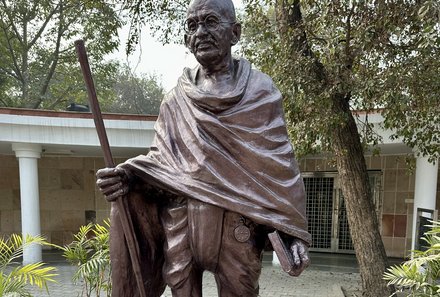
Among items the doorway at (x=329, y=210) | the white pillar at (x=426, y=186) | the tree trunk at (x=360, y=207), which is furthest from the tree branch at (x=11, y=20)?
the white pillar at (x=426, y=186)

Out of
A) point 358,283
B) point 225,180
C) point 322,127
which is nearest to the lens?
point 225,180

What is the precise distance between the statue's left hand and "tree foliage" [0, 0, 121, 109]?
10.4m

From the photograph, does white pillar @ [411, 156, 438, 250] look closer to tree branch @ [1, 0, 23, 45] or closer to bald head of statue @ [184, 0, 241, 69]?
bald head of statue @ [184, 0, 241, 69]

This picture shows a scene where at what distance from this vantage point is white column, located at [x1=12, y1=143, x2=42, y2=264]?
296 inches

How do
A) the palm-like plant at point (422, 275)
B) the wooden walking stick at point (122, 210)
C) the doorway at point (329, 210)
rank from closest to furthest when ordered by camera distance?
1. the wooden walking stick at point (122, 210)
2. the palm-like plant at point (422, 275)
3. the doorway at point (329, 210)

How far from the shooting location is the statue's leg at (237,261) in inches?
58.3

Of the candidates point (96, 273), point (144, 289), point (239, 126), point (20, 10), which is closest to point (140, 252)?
point (144, 289)

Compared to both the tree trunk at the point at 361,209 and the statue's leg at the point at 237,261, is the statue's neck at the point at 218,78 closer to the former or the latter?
the statue's leg at the point at 237,261

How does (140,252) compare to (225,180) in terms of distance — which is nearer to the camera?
(225,180)

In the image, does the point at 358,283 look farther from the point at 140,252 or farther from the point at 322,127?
the point at 140,252

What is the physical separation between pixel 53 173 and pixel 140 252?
9971mm

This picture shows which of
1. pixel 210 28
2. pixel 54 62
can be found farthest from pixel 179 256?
pixel 54 62

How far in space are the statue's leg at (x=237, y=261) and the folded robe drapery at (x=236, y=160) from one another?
102 mm

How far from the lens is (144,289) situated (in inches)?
58.7
